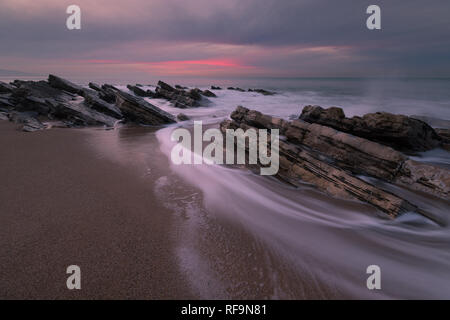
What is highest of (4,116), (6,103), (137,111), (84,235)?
(6,103)

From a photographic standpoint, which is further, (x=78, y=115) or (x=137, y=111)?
(x=137, y=111)

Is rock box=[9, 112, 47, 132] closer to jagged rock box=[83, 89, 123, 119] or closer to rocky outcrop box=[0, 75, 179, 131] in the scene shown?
rocky outcrop box=[0, 75, 179, 131]

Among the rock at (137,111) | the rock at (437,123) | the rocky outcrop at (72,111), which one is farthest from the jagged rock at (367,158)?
the rock at (437,123)

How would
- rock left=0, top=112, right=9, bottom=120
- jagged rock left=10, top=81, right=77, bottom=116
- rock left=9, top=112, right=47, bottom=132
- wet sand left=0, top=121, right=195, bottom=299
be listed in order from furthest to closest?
jagged rock left=10, top=81, right=77, bottom=116 < rock left=0, top=112, right=9, bottom=120 < rock left=9, top=112, right=47, bottom=132 < wet sand left=0, top=121, right=195, bottom=299

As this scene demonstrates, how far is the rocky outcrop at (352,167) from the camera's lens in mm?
5043

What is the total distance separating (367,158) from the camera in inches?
245

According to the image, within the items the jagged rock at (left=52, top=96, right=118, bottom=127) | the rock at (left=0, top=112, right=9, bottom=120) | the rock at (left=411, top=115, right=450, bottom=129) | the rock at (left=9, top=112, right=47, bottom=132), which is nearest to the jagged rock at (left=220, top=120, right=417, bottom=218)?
the jagged rock at (left=52, top=96, right=118, bottom=127)

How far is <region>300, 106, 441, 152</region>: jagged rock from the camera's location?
25.0 ft

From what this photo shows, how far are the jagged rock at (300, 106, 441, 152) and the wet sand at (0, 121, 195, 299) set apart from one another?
8.21 meters

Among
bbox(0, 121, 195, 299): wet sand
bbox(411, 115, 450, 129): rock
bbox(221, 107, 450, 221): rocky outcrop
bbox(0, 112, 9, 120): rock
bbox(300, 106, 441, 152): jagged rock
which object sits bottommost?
bbox(0, 121, 195, 299): wet sand

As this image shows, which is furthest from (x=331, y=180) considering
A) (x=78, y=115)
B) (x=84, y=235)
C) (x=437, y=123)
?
(x=78, y=115)

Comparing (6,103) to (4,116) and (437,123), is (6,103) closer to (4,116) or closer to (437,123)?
(4,116)

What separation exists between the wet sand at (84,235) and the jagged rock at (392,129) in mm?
8210

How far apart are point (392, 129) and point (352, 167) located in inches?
115
